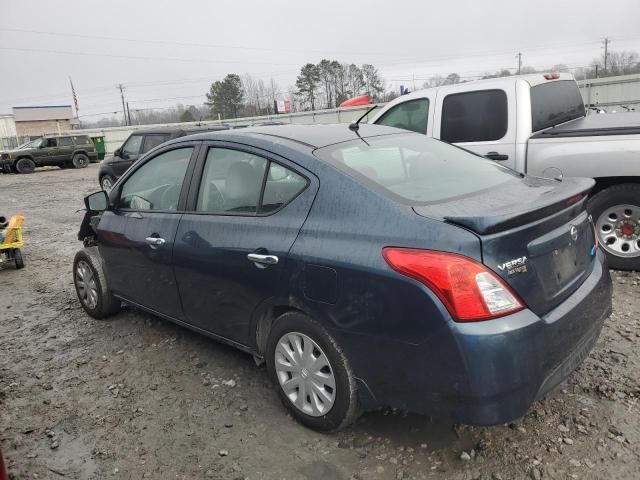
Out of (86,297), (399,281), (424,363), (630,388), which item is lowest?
(630,388)

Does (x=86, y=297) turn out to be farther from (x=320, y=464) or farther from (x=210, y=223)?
(x=320, y=464)

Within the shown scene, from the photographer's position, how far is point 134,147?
12828 millimetres

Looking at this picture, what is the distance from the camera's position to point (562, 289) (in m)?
2.49

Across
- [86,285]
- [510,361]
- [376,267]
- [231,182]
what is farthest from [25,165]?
[510,361]

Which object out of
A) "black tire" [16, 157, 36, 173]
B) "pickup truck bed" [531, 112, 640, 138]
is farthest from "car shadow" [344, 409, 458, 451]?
"black tire" [16, 157, 36, 173]

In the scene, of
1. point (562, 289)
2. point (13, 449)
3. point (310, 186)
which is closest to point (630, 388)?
point (562, 289)

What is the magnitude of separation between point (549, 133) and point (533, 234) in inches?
131

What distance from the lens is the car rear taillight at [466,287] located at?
217 centimetres

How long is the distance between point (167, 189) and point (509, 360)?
2.63m

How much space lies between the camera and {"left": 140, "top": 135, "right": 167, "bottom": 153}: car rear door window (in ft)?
39.6

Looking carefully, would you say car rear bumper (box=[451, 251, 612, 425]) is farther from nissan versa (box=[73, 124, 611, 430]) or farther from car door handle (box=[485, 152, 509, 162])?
car door handle (box=[485, 152, 509, 162])

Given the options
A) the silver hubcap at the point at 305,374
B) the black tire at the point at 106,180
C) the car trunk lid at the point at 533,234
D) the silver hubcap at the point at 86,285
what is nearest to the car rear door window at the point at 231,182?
the silver hubcap at the point at 305,374

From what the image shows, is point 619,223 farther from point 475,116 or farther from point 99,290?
point 99,290

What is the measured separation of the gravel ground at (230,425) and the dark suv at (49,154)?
24.4 m
